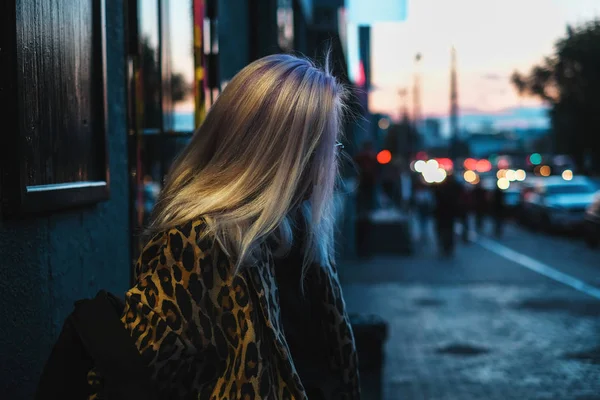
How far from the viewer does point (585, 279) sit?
15766 mm

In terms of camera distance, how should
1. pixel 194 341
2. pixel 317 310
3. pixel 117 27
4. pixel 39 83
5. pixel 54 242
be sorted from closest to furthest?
pixel 194 341, pixel 317 310, pixel 39 83, pixel 54 242, pixel 117 27

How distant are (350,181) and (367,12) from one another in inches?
442

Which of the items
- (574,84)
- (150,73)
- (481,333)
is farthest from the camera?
(574,84)

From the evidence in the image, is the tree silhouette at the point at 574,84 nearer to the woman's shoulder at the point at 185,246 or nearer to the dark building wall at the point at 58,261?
the dark building wall at the point at 58,261

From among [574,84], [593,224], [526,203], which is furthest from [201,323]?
[574,84]

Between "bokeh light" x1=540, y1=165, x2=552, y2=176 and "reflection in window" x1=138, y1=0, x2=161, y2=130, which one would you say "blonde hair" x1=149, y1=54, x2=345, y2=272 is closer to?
"reflection in window" x1=138, y1=0, x2=161, y2=130

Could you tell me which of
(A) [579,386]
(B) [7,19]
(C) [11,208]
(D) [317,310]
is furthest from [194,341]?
(A) [579,386]

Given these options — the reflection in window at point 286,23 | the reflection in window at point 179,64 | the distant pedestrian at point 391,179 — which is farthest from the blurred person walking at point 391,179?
the reflection in window at point 179,64

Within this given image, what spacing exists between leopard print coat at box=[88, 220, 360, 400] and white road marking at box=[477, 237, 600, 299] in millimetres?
12203

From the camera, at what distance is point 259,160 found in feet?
6.86

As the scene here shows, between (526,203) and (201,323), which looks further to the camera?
(526,203)

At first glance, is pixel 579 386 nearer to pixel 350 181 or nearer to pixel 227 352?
pixel 227 352

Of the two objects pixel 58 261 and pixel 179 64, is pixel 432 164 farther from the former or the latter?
pixel 58 261

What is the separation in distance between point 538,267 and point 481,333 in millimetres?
8507
